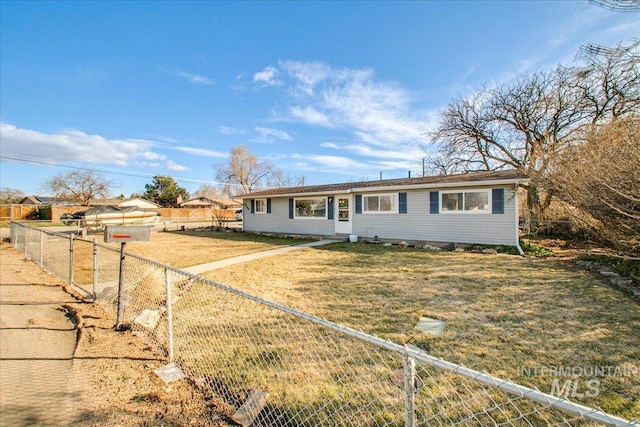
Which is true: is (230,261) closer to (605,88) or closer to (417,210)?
(417,210)

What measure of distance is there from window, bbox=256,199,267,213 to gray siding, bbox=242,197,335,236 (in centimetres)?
26

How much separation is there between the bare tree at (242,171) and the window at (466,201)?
37833mm

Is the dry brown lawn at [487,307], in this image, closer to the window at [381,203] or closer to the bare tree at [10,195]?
the window at [381,203]

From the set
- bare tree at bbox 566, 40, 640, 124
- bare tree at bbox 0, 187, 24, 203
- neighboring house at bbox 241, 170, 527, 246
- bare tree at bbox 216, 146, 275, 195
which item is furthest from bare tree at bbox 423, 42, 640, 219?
bare tree at bbox 0, 187, 24, 203

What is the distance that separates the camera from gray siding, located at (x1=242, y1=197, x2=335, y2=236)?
1529 cm

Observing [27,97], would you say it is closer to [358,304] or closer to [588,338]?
[358,304]

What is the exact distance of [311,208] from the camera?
15.8 m

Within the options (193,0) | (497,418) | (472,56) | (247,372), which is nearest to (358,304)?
(247,372)

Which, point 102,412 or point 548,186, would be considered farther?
point 548,186

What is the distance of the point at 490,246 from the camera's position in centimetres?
1066

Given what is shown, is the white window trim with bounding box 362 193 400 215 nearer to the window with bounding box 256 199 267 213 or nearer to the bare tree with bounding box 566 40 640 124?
the window with bounding box 256 199 267 213

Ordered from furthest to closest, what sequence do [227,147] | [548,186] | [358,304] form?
[227,147] < [548,186] < [358,304]

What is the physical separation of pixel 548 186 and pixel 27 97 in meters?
34.3

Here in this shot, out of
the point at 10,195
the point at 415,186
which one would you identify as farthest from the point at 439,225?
the point at 10,195
